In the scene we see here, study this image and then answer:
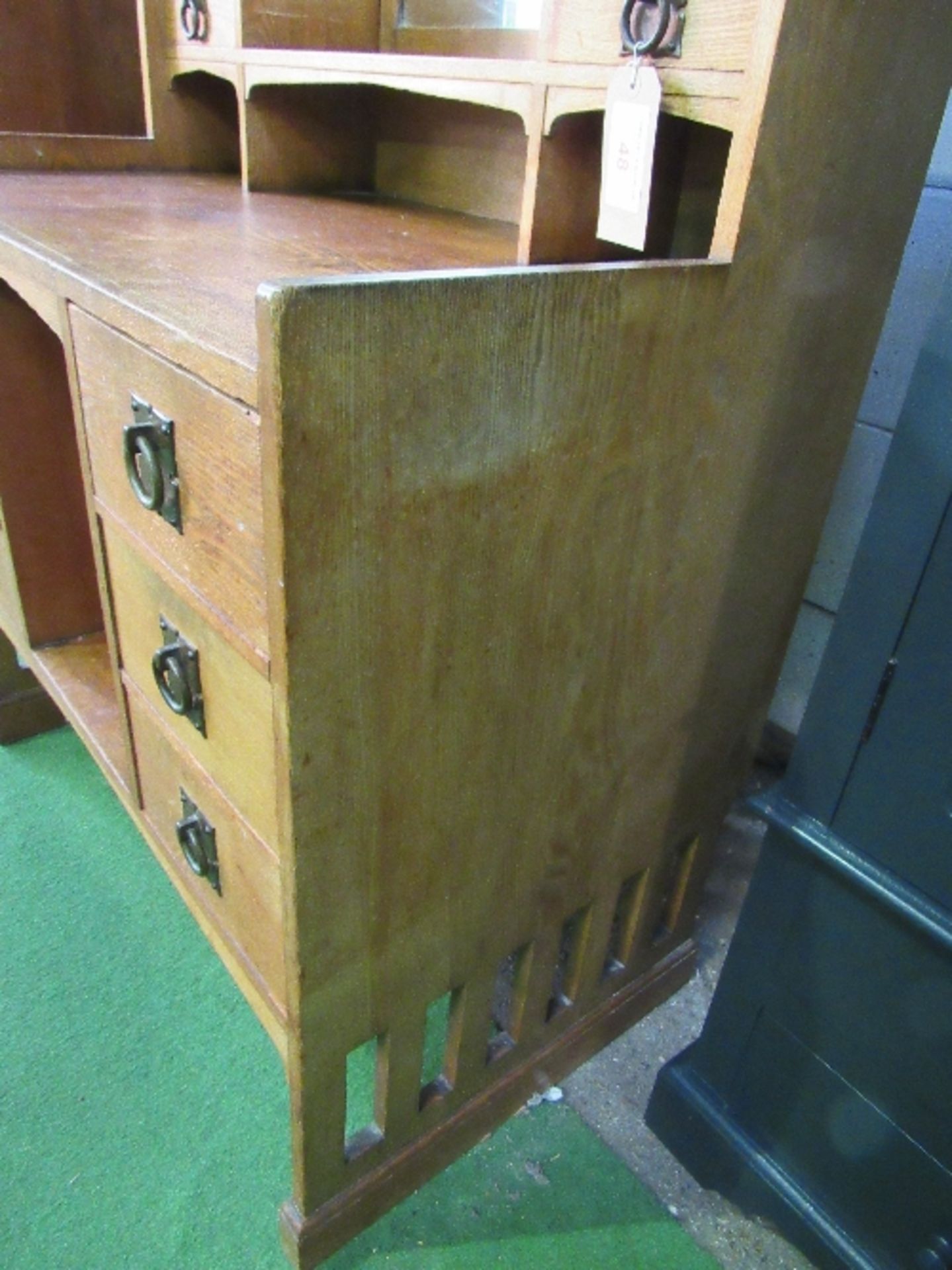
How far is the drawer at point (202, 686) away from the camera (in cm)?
77

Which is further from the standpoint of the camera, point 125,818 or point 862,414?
point 125,818

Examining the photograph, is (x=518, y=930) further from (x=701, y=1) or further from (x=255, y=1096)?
(x=701, y=1)

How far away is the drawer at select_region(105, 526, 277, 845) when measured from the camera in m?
0.77

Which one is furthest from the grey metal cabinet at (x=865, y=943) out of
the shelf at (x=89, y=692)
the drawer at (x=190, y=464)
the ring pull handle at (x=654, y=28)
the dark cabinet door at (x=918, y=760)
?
the shelf at (x=89, y=692)

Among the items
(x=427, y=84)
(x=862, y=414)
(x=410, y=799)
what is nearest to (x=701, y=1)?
(x=427, y=84)

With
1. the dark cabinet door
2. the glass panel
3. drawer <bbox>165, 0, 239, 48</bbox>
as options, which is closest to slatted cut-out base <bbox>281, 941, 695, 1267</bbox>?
the dark cabinet door

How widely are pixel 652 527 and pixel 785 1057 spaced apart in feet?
2.02

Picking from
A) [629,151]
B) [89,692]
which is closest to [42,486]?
[89,692]

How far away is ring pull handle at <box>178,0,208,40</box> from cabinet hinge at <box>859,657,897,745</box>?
1220mm

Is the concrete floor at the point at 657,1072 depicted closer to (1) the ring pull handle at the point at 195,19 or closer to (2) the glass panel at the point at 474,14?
(2) the glass panel at the point at 474,14

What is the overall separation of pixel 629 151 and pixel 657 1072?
44.4 inches

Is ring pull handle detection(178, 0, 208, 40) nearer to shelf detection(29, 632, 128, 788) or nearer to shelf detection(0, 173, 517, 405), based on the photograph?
shelf detection(0, 173, 517, 405)

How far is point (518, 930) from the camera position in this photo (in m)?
1.01

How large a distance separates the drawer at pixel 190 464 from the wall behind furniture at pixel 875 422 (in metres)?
0.81
